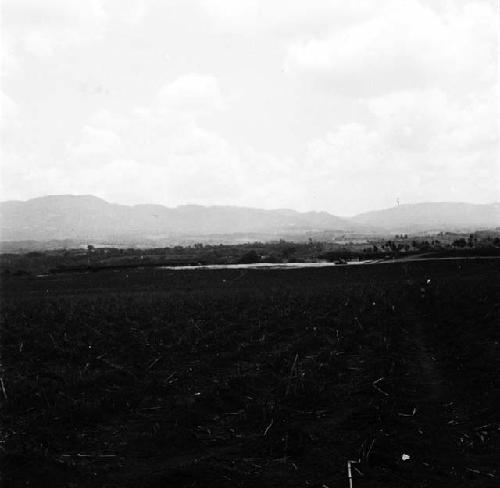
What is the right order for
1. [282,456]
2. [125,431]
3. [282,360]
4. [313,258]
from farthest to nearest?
1. [313,258]
2. [282,360]
3. [125,431]
4. [282,456]

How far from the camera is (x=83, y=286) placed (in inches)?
1447

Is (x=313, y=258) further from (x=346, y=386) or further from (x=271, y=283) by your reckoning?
(x=346, y=386)

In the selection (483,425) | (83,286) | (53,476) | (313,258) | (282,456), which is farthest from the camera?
(313,258)

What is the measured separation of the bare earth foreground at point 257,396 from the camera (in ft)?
21.5

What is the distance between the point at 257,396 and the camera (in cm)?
973

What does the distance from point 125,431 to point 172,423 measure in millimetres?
746

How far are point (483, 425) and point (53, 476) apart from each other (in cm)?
→ 602

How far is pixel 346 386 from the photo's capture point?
405 inches

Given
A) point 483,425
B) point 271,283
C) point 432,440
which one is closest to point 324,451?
point 432,440

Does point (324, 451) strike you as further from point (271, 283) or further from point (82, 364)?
point (271, 283)

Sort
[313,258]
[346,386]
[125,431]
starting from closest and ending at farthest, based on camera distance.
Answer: [125,431] → [346,386] → [313,258]

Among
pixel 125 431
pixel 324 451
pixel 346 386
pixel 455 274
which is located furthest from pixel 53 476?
pixel 455 274

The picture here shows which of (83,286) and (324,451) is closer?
(324,451)

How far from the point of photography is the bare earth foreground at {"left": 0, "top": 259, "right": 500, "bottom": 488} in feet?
21.5
